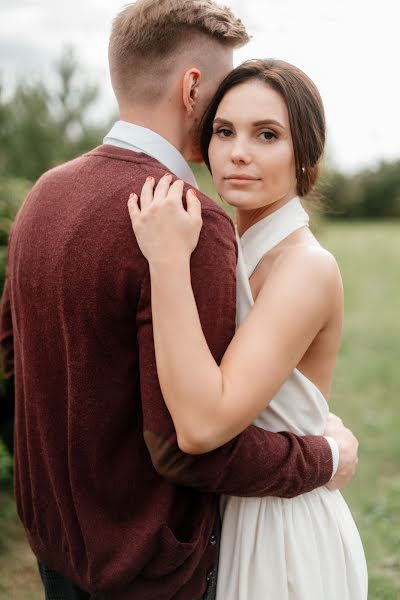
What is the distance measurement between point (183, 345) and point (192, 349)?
0.03 metres

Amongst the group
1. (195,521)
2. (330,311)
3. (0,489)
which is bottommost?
(0,489)

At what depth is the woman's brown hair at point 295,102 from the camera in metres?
2.13

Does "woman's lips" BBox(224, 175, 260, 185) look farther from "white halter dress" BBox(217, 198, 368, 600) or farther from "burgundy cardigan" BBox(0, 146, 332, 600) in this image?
"burgundy cardigan" BBox(0, 146, 332, 600)

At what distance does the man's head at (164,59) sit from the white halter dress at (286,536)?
0.45 meters

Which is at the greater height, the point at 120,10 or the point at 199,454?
the point at 120,10

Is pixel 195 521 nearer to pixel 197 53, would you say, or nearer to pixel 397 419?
pixel 197 53

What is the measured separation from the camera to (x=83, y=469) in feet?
6.42

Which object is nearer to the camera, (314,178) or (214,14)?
(214,14)

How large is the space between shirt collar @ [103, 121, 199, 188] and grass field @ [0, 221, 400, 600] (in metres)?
1.68

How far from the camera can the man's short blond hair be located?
2.03 m

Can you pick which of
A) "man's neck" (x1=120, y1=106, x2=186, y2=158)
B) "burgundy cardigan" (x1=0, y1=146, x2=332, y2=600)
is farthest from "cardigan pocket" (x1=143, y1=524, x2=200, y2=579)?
"man's neck" (x1=120, y1=106, x2=186, y2=158)

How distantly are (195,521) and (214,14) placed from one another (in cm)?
140

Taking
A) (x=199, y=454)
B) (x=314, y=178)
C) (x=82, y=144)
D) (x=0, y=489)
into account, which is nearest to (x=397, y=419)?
(x=0, y=489)

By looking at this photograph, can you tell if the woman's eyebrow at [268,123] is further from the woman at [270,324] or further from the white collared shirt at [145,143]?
the white collared shirt at [145,143]
